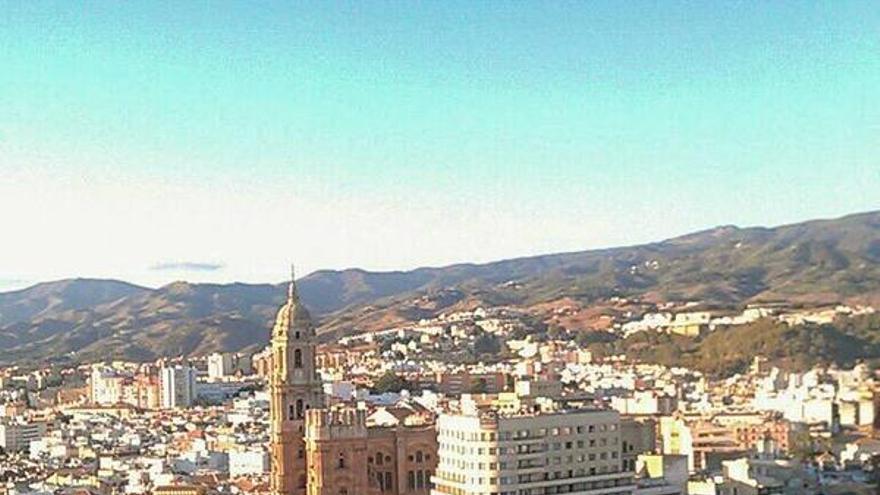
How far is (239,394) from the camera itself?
190ft

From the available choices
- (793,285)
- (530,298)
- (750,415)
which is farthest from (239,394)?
(530,298)

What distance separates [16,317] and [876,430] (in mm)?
151008

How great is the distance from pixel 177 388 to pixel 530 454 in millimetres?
42495

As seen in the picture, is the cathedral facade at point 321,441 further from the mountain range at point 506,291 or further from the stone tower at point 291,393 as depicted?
the mountain range at point 506,291

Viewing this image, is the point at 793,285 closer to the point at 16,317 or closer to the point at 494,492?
the point at 494,492

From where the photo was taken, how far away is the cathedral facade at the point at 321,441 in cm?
2048

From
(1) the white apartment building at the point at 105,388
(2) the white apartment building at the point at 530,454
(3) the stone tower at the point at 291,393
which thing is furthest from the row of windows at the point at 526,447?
(1) the white apartment building at the point at 105,388

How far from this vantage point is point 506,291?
3898 inches

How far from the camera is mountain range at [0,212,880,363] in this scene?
51406mm

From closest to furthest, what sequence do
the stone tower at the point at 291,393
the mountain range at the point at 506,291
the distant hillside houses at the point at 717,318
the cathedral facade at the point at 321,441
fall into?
the cathedral facade at the point at 321,441 < the stone tower at the point at 291,393 < the distant hillside houses at the point at 717,318 < the mountain range at the point at 506,291

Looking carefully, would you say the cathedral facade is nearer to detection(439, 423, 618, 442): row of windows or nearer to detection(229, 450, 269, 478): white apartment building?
detection(439, 423, 618, 442): row of windows

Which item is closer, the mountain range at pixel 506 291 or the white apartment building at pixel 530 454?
the white apartment building at pixel 530 454

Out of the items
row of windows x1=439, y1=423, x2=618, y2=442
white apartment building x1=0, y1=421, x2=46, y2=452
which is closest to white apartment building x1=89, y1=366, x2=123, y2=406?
white apartment building x1=0, y1=421, x2=46, y2=452

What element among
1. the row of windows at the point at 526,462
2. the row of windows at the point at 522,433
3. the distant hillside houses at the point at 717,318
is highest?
the distant hillside houses at the point at 717,318
